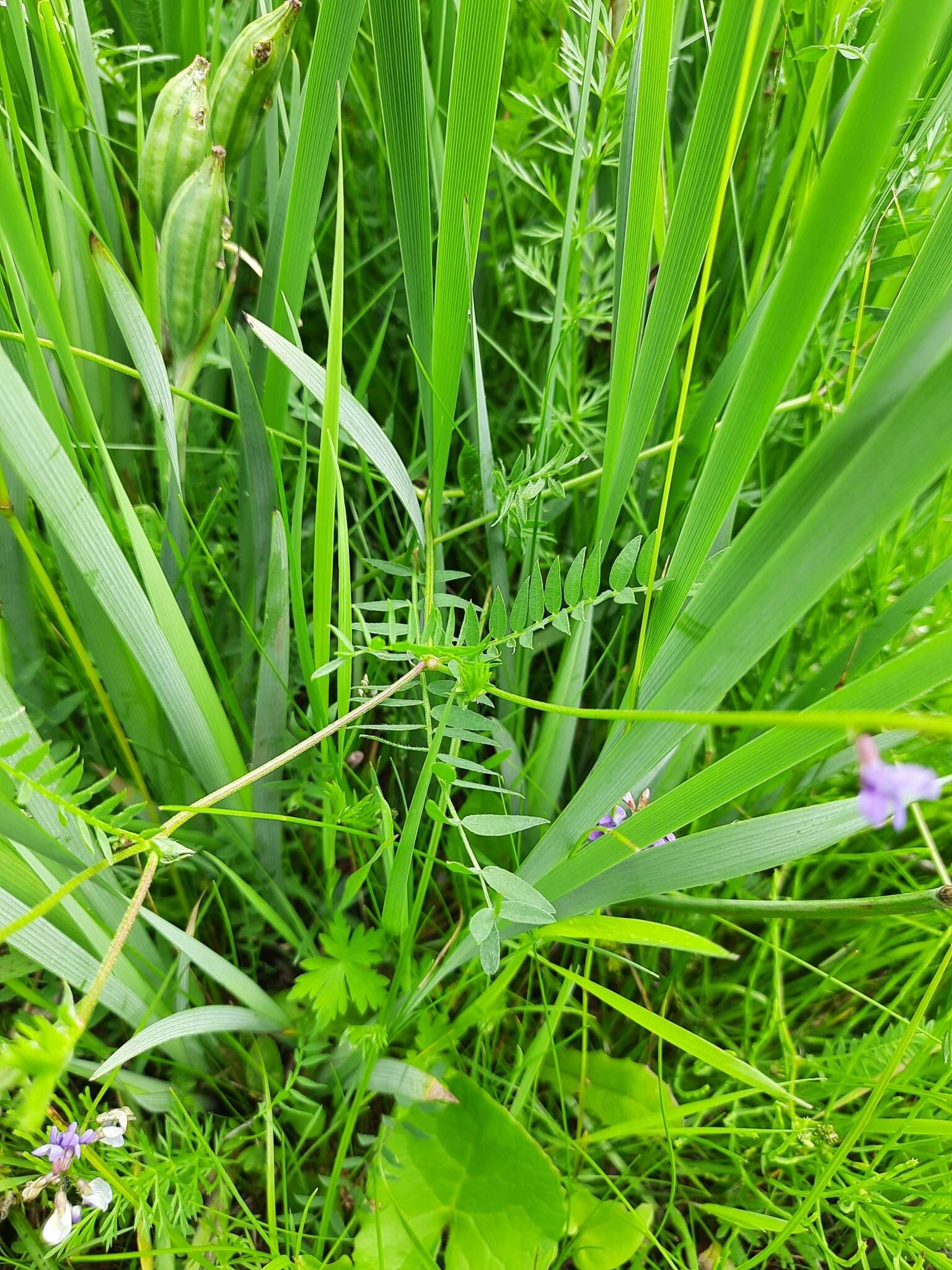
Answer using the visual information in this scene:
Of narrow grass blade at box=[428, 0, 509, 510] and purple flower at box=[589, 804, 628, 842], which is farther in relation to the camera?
purple flower at box=[589, 804, 628, 842]

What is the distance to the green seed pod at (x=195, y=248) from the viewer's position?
56 centimetres

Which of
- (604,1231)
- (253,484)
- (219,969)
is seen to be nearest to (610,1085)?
(604,1231)

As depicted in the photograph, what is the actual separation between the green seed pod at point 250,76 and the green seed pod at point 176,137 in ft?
0.06

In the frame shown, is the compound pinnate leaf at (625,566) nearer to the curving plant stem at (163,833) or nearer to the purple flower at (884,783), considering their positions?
the curving plant stem at (163,833)

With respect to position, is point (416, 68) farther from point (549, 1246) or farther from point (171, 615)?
point (549, 1246)

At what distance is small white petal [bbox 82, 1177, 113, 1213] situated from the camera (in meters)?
0.55

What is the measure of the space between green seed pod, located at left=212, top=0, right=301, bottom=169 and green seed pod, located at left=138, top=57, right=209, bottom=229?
0.06 ft

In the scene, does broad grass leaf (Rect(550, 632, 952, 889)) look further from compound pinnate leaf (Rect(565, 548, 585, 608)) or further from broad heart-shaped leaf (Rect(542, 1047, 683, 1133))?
broad heart-shaped leaf (Rect(542, 1047, 683, 1133))

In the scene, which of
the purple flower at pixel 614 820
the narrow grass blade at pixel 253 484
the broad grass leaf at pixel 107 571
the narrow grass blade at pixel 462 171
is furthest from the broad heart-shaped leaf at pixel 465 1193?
the narrow grass blade at pixel 462 171

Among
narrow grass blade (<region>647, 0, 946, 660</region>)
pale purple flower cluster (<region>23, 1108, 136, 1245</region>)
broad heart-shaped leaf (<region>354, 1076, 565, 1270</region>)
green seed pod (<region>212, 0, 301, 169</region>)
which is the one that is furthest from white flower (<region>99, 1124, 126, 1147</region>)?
green seed pod (<region>212, 0, 301, 169</region>)

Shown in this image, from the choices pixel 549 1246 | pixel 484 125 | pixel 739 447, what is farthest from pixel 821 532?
pixel 549 1246

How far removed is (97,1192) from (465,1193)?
1.09ft

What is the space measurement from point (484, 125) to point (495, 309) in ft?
1.39

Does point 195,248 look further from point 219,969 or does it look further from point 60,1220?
point 60,1220
